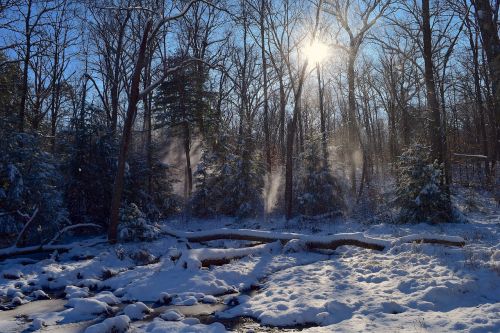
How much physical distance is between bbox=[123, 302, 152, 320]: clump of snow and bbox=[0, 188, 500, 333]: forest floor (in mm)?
21

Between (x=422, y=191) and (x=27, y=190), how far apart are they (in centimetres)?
1283

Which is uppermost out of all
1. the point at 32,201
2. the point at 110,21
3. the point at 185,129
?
the point at 110,21

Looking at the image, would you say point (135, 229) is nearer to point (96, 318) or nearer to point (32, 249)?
point (32, 249)

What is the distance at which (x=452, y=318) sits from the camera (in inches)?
221

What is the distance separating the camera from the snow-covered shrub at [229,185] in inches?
723

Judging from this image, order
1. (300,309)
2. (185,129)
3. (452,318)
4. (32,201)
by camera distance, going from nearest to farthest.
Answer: (452,318), (300,309), (32,201), (185,129)

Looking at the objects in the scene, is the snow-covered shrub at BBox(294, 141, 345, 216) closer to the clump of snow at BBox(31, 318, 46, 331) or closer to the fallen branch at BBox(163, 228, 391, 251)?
the fallen branch at BBox(163, 228, 391, 251)

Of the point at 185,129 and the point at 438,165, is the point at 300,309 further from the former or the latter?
the point at 185,129

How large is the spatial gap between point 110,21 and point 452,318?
24717mm

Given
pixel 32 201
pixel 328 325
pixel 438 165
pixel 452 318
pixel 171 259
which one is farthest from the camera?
pixel 438 165

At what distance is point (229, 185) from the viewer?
738 inches

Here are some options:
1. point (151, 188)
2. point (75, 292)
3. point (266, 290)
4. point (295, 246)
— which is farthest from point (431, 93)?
point (75, 292)

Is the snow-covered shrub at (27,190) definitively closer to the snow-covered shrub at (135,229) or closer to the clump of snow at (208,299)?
the snow-covered shrub at (135,229)

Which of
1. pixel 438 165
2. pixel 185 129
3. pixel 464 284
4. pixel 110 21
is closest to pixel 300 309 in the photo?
pixel 464 284
